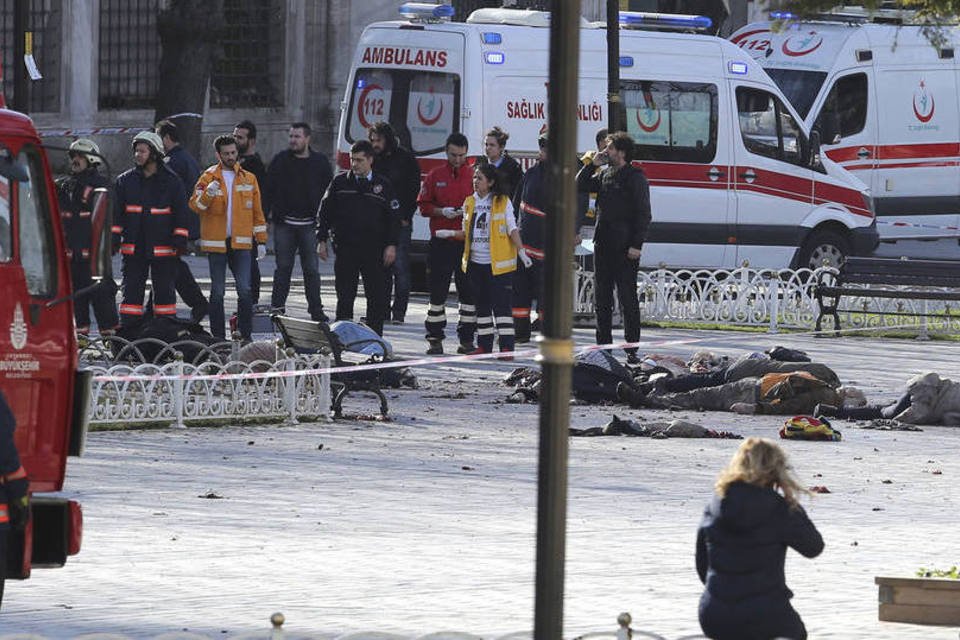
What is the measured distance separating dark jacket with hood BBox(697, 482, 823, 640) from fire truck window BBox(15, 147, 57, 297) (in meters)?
3.08

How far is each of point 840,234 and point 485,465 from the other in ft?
45.1

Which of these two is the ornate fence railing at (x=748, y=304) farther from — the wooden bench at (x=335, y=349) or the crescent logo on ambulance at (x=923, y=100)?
the crescent logo on ambulance at (x=923, y=100)

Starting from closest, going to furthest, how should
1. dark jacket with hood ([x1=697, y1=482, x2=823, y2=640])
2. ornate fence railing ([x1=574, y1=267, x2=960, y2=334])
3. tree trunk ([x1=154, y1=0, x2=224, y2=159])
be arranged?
dark jacket with hood ([x1=697, y1=482, x2=823, y2=640]) → ornate fence railing ([x1=574, y1=267, x2=960, y2=334]) → tree trunk ([x1=154, y1=0, x2=224, y2=159])

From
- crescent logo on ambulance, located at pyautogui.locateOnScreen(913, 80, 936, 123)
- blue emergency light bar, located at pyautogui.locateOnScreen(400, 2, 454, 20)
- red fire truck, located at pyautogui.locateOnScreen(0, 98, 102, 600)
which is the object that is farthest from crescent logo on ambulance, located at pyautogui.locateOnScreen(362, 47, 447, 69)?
red fire truck, located at pyautogui.locateOnScreen(0, 98, 102, 600)

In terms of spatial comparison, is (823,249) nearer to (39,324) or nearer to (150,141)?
(150,141)

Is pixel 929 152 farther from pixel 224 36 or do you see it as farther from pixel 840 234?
pixel 224 36

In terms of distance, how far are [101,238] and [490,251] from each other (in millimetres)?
9017

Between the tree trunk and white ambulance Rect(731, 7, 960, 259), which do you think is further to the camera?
white ambulance Rect(731, 7, 960, 259)

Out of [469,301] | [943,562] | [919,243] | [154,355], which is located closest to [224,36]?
[919,243]

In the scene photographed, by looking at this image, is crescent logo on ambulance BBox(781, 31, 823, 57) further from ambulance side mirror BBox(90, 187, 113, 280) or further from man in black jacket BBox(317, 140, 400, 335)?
ambulance side mirror BBox(90, 187, 113, 280)

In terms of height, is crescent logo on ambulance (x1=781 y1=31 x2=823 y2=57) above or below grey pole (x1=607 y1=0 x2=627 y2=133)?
above

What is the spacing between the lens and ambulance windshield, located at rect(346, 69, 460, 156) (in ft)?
76.2

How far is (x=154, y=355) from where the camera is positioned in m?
15.2

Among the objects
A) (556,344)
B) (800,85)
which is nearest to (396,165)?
(800,85)
